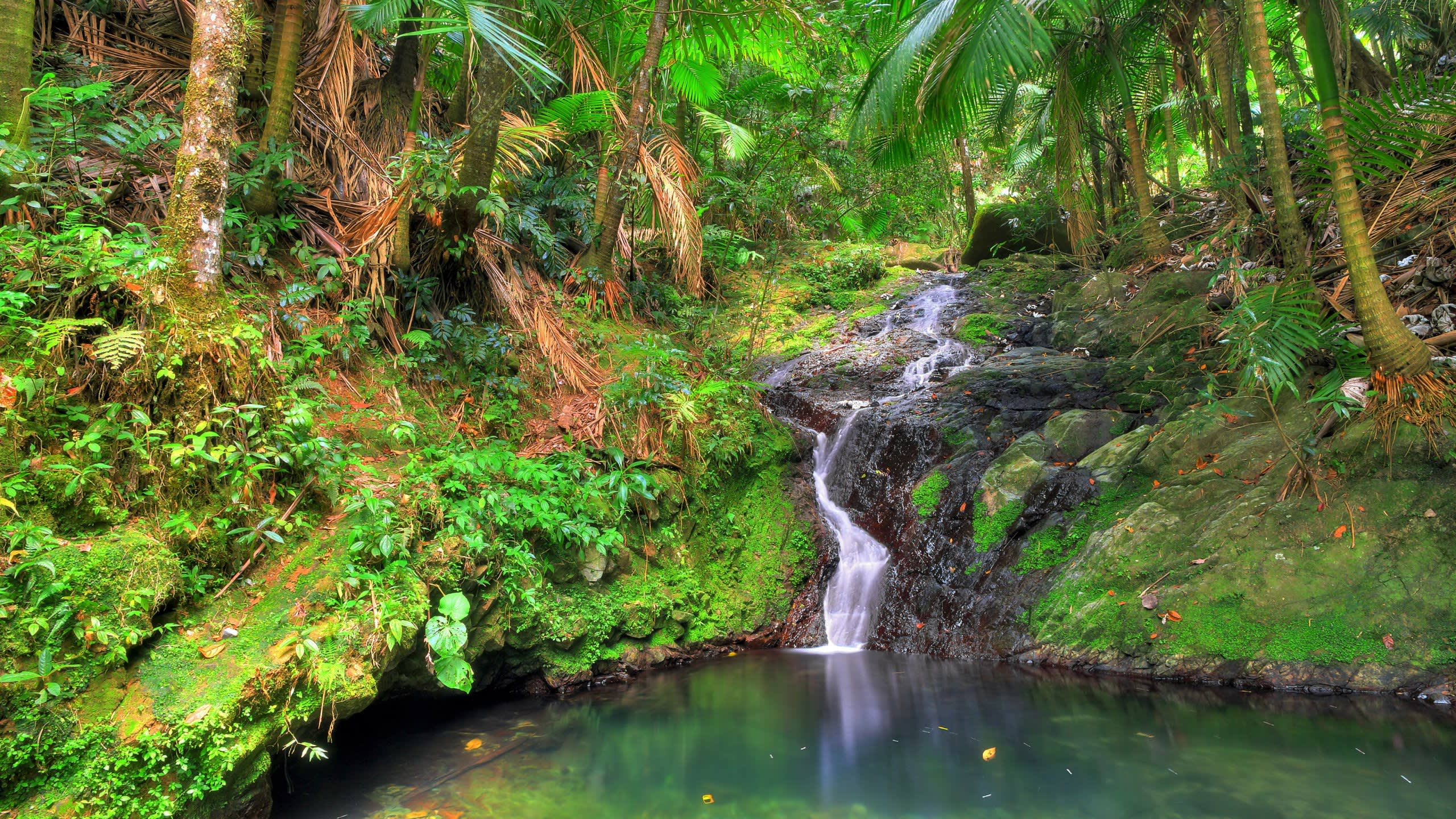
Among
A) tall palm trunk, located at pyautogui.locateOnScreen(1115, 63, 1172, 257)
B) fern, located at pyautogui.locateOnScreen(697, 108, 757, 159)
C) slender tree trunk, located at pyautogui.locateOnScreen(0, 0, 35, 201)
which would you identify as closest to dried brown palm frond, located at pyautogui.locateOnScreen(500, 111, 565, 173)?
fern, located at pyautogui.locateOnScreen(697, 108, 757, 159)

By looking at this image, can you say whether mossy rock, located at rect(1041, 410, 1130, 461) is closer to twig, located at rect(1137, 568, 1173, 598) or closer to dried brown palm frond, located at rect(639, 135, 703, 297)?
twig, located at rect(1137, 568, 1173, 598)

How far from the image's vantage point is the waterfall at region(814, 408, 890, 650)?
745 centimetres

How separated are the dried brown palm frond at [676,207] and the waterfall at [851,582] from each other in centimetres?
314

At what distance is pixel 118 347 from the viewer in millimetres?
3855

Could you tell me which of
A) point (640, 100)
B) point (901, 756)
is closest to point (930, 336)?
point (640, 100)

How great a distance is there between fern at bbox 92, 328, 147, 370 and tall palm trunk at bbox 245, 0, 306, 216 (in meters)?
2.17

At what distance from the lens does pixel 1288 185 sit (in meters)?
6.07

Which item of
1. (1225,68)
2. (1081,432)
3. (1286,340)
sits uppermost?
(1225,68)

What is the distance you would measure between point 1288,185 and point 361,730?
825 cm

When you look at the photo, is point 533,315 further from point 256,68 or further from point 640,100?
point 256,68

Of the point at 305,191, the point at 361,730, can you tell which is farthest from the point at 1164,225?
the point at 361,730

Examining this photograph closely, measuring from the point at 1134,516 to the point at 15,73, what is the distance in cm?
834

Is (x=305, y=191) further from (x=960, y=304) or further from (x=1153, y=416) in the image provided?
(x=960, y=304)

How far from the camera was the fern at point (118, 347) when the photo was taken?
12.5 feet
